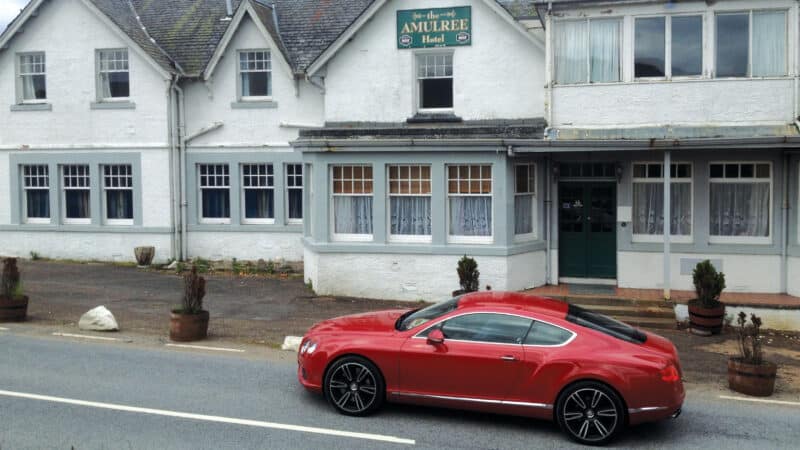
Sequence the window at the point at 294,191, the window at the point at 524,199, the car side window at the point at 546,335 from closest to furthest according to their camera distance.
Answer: the car side window at the point at 546,335
the window at the point at 524,199
the window at the point at 294,191

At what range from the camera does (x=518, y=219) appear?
1809 centimetres

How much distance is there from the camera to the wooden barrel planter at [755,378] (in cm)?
1076

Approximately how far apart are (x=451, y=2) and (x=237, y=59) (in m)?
7.15

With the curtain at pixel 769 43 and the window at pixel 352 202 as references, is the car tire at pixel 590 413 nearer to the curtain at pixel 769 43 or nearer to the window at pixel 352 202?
the window at pixel 352 202

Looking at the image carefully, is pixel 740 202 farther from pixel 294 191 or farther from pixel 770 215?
pixel 294 191

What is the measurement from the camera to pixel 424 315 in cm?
960

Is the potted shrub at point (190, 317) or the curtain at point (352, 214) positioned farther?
the curtain at point (352, 214)

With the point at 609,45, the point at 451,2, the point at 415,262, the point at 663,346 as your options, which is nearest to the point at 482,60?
the point at 451,2

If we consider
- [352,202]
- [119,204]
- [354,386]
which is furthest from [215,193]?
[354,386]

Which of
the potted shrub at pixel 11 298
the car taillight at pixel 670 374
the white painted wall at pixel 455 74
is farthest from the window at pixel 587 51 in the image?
the potted shrub at pixel 11 298

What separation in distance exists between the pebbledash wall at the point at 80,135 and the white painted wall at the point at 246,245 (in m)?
0.96

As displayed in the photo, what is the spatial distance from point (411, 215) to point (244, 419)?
9.78 metres

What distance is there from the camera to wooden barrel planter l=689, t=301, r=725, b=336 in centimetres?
1479

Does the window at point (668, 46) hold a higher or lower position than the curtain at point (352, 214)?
higher
